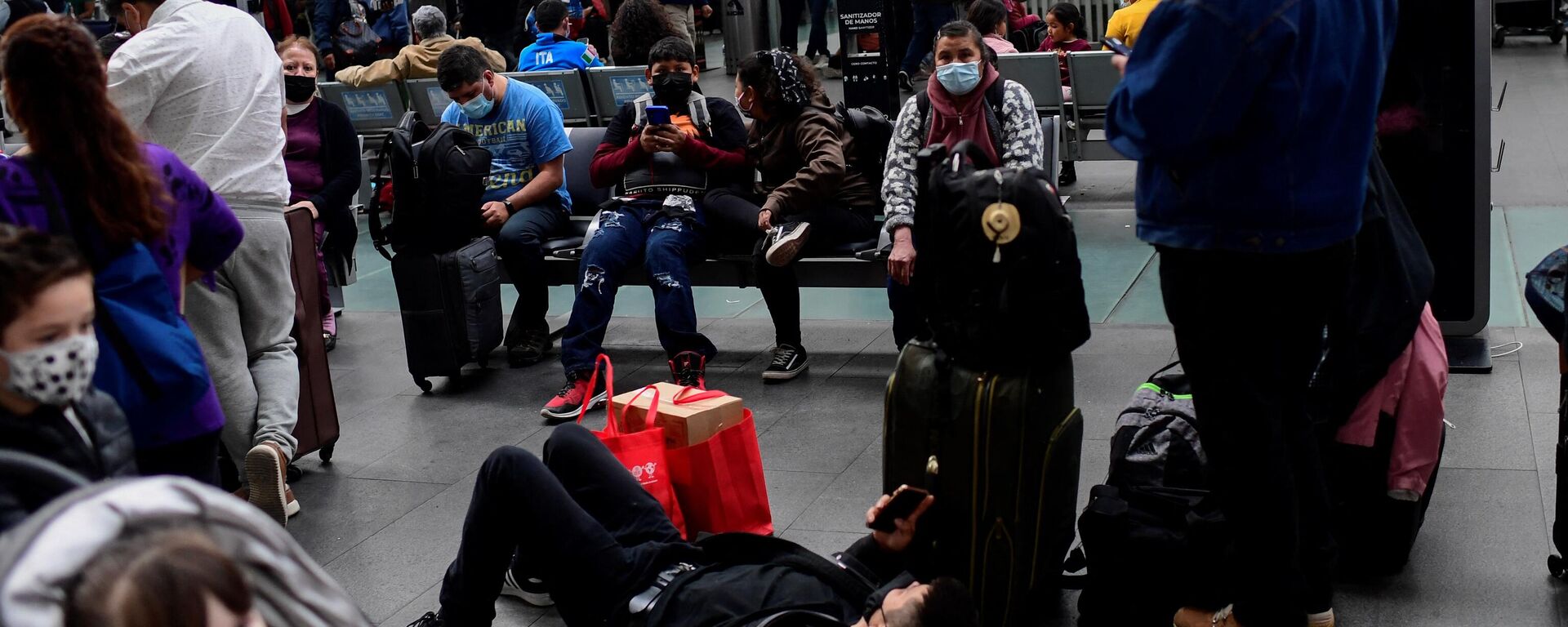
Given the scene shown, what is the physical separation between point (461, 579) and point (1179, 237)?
1793 millimetres

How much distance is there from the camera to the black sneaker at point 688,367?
5.63m

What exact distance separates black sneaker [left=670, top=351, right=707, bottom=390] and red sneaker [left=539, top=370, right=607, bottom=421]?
31 centimetres

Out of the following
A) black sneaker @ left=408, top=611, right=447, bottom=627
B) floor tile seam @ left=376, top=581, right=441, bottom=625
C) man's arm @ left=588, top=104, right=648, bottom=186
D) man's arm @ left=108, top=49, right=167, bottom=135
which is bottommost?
floor tile seam @ left=376, top=581, right=441, bottom=625

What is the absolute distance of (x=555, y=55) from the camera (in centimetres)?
1007

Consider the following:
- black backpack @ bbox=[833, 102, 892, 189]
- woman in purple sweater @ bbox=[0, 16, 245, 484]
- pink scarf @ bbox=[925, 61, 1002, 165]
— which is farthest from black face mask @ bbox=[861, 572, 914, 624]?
black backpack @ bbox=[833, 102, 892, 189]

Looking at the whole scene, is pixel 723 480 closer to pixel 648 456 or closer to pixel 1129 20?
pixel 648 456

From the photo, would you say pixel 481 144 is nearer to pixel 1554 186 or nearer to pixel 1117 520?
pixel 1117 520

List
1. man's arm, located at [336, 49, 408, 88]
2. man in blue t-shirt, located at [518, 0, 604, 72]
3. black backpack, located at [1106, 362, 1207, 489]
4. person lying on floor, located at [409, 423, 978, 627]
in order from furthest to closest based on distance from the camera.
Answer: man in blue t-shirt, located at [518, 0, 604, 72] → man's arm, located at [336, 49, 408, 88] → black backpack, located at [1106, 362, 1207, 489] → person lying on floor, located at [409, 423, 978, 627]

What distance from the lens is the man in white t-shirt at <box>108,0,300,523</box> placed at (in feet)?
14.0

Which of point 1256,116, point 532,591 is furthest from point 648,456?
point 1256,116

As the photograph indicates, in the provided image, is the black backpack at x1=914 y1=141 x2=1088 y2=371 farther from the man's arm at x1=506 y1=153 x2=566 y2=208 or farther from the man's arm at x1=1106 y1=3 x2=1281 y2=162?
the man's arm at x1=506 y1=153 x2=566 y2=208

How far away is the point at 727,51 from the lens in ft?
56.8

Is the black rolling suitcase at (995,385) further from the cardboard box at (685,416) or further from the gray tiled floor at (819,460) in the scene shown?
the cardboard box at (685,416)

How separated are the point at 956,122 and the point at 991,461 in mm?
2372
